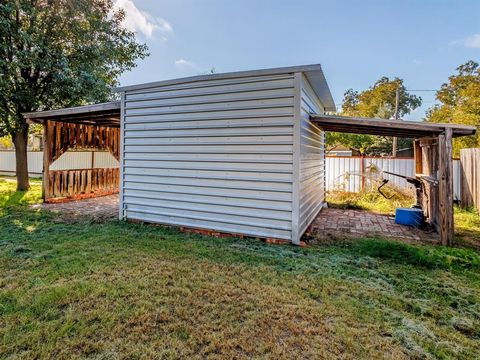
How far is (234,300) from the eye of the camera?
2678 mm

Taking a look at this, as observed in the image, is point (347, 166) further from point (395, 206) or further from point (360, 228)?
point (360, 228)

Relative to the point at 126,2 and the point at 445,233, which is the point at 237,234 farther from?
the point at 126,2

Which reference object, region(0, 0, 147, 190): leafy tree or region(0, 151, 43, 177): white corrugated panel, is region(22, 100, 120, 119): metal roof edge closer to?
region(0, 0, 147, 190): leafy tree

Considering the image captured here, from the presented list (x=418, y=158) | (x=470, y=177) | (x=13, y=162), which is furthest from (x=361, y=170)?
(x=13, y=162)

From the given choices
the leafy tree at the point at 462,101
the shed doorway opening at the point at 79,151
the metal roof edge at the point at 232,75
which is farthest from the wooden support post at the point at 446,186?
the leafy tree at the point at 462,101

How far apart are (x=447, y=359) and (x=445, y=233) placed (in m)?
2.98

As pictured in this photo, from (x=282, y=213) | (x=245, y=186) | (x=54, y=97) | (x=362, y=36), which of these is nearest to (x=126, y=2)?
(x=54, y=97)

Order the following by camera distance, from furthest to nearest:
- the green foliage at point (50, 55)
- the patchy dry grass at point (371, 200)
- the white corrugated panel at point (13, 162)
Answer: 1. the white corrugated panel at point (13, 162)
2. the green foliage at point (50, 55)
3. the patchy dry grass at point (371, 200)

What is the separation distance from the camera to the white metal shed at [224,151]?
434 cm

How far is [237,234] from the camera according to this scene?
480 cm

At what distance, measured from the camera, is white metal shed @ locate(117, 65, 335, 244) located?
14.3 feet

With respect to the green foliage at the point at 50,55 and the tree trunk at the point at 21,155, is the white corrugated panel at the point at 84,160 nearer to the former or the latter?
the green foliage at the point at 50,55

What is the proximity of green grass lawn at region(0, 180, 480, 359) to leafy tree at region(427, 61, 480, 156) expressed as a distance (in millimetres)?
11412

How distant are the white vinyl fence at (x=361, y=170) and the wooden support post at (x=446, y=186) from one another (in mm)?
4364
